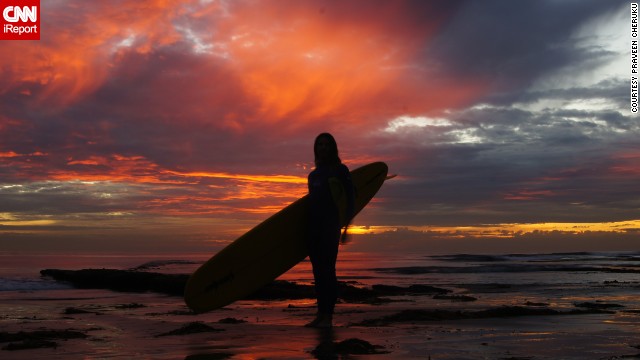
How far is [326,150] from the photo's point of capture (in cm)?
651

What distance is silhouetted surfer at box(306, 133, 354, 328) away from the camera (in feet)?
21.1

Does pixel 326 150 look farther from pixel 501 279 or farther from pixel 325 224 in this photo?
pixel 501 279

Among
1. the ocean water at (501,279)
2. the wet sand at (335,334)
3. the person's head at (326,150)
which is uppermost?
the person's head at (326,150)

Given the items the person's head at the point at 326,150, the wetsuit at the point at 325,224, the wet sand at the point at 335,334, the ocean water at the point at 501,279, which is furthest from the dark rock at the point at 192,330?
the ocean water at the point at 501,279

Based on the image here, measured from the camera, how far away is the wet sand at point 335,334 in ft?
14.2

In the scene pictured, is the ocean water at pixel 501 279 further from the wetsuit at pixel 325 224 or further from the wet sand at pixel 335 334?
the wetsuit at pixel 325 224

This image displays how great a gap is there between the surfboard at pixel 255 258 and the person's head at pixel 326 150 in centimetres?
76

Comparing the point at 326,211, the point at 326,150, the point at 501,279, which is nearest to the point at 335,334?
the point at 326,211

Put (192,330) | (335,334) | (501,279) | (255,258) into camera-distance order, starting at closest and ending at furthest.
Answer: (335,334) → (192,330) → (255,258) → (501,279)

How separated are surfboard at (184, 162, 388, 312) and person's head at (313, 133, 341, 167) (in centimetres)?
76

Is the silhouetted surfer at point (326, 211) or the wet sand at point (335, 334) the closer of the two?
the wet sand at point (335, 334)

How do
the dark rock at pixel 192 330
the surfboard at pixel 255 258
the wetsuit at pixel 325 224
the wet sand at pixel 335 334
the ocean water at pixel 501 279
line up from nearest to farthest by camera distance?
the wet sand at pixel 335 334
the dark rock at pixel 192 330
the wetsuit at pixel 325 224
the surfboard at pixel 255 258
the ocean water at pixel 501 279

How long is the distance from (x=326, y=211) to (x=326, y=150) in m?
0.70

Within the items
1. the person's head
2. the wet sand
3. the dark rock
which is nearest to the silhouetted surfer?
the person's head
